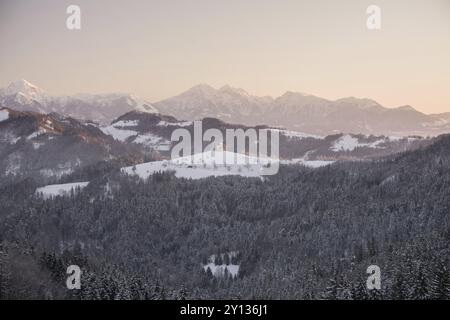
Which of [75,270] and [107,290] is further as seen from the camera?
[75,270]

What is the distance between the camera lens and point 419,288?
472ft

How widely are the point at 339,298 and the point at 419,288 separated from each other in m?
21.2

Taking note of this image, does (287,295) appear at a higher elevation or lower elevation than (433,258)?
lower
